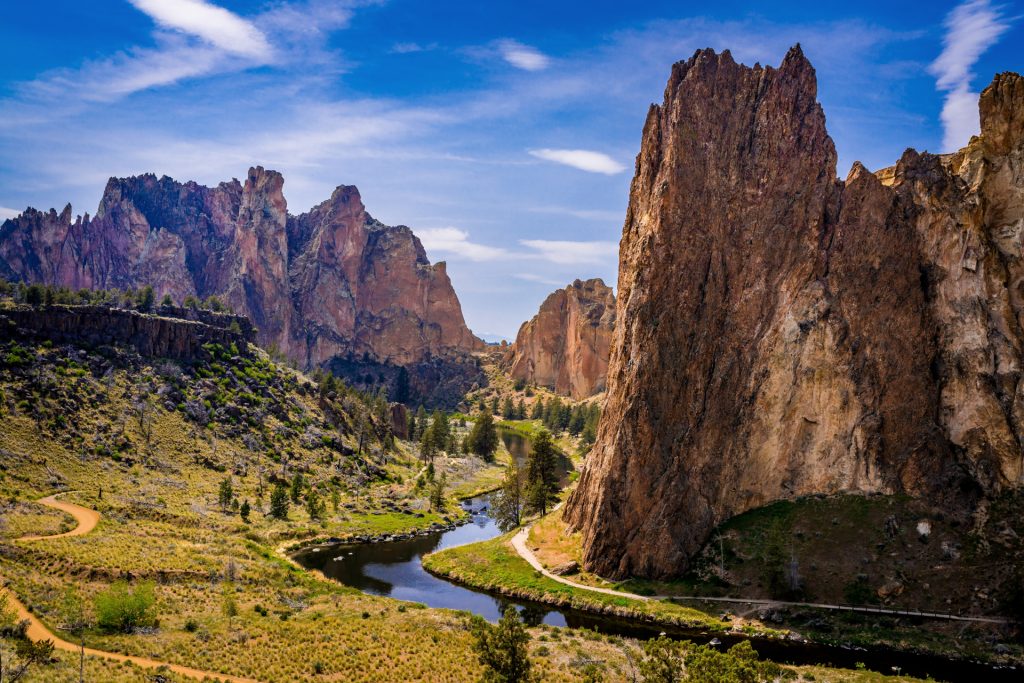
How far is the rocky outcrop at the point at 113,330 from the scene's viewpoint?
10606 centimetres

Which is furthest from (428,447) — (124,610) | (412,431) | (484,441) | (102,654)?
(102,654)

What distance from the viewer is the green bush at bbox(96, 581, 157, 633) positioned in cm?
4662

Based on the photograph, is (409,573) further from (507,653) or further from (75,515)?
(507,653)

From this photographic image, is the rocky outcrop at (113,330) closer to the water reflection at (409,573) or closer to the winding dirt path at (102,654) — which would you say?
the water reflection at (409,573)

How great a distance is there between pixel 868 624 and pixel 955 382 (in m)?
27.4

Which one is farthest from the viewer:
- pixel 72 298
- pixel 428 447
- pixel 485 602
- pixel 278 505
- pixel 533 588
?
pixel 428 447

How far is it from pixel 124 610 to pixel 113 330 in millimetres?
85078

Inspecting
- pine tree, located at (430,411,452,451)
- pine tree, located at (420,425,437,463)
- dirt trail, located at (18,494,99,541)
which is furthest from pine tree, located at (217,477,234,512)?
pine tree, located at (430,411,452,451)

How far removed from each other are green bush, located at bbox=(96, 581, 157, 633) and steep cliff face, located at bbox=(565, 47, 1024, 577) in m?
42.1

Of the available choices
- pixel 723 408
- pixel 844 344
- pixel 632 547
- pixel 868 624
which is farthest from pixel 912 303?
pixel 632 547

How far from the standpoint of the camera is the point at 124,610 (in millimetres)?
47375

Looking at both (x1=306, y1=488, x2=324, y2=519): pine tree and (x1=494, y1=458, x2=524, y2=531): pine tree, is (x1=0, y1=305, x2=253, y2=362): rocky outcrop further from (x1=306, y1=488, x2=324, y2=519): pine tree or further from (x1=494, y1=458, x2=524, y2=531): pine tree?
(x1=494, y1=458, x2=524, y2=531): pine tree

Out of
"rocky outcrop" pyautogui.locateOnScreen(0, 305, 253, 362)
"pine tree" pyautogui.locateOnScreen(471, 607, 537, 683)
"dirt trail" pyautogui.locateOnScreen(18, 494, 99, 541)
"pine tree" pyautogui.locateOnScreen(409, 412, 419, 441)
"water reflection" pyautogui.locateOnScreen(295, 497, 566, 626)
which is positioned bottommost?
"water reflection" pyautogui.locateOnScreen(295, 497, 566, 626)

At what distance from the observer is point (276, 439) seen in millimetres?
121312
